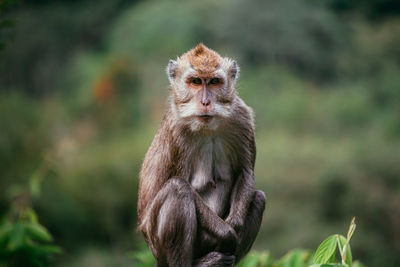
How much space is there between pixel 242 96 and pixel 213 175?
1137 inches

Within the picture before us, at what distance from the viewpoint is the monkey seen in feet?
21.2

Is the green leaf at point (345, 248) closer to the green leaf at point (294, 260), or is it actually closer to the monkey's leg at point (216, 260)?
the monkey's leg at point (216, 260)

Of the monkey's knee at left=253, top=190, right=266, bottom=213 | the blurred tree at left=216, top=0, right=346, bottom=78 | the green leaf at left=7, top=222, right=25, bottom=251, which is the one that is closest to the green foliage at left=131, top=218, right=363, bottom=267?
the monkey's knee at left=253, top=190, right=266, bottom=213

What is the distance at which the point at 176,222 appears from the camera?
21.0 feet

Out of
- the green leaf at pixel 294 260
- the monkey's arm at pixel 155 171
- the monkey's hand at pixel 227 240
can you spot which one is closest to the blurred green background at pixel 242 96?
the monkey's arm at pixel 155 171

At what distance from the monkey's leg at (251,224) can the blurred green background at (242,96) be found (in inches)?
827

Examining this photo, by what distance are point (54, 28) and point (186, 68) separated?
149ft

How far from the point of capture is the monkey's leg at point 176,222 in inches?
252

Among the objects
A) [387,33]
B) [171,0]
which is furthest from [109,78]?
[387,33]

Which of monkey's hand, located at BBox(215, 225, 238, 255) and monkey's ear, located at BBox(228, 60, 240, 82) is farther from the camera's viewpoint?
monkey's ear, located at BBox(228, 60, 240, 82)

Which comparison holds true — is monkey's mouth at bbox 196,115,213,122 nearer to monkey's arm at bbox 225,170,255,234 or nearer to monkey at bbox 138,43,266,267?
monkey at bbox 138,43,266,267

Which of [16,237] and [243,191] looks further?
[16,237]

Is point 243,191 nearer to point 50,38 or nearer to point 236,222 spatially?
point 236,222

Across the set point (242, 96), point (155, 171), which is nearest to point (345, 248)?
point (155, 171)
